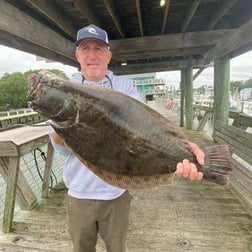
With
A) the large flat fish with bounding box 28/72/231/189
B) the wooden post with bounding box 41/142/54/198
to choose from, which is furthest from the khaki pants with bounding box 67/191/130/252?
the wooden post with bounding box 41/142/54/198

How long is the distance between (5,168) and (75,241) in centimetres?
162

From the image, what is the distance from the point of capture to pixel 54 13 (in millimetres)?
3816

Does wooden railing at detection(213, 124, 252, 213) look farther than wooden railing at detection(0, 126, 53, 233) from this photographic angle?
Yes

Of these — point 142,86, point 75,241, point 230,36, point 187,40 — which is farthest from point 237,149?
point 142,86

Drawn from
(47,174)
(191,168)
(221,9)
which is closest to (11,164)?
(47,174)

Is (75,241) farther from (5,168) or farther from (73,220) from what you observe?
(5,168)

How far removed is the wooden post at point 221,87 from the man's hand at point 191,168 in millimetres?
4585

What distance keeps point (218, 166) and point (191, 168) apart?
0.13 meters

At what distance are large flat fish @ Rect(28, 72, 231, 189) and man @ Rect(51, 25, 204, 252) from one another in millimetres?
343

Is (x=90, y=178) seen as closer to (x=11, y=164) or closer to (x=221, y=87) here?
(x=11, y=164)

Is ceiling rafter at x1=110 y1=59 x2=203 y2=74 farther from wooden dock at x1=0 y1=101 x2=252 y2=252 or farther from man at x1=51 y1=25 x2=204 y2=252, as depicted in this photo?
man at x1=51 y1=25 x2=204 y2=252

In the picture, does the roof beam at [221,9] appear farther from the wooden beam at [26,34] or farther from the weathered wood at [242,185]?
the wooden beam at [26,34]

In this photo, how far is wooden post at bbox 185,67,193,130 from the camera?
998 centimetres

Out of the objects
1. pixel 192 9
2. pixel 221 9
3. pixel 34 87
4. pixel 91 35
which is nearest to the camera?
pixel 34 87
